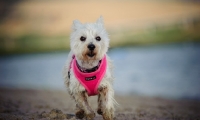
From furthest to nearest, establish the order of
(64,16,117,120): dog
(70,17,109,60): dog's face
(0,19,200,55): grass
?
(0,19,200,55): grass
(64,16,117,120): dog
(70,17,109,60): dog's face

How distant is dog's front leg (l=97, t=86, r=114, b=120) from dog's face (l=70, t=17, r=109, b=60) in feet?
2.37

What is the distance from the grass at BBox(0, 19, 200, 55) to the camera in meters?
46.7

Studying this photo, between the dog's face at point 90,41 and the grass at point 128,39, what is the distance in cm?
3832

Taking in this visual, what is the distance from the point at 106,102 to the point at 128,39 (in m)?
41.8

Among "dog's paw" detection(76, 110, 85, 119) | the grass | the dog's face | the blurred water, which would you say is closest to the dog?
the dog's face

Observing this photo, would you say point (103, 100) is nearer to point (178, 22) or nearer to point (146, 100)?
point (146, 100)

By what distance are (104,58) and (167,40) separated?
42.8m

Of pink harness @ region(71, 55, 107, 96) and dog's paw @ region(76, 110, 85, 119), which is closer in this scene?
pink harness @ region(71, 55, 107, 96)

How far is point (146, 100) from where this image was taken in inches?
496

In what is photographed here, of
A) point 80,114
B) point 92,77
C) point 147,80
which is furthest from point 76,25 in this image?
point 147,80

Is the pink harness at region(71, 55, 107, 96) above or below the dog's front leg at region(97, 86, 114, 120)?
above

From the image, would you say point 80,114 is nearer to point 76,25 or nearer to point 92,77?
point 92,77

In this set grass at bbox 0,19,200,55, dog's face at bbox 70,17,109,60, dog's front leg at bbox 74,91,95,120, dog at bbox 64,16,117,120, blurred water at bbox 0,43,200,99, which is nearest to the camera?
dog's face at bbox 70,17,109,60

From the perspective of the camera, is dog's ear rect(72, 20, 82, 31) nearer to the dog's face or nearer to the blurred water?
the dog's face
